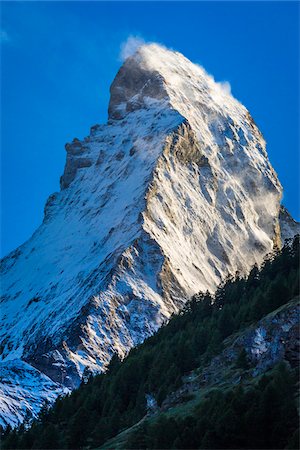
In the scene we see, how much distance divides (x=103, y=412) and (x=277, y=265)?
25978mm

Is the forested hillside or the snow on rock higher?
the snow on rock

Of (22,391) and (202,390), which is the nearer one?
(202,390)

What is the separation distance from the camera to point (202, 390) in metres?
84.8

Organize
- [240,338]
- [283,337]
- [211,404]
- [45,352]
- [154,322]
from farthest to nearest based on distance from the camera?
1. [154,322]
2. [45,352]
3. [240,338]
4. [283,337]
5. [211,404]

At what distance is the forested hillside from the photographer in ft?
227

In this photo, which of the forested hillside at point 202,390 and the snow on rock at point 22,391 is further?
the snow on rock at point 22,391

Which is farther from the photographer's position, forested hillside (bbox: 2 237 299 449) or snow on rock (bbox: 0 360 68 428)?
snow on rock (bbox: 0 360 68 428)

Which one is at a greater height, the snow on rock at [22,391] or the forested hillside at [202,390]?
the snow on rock at [22,391]

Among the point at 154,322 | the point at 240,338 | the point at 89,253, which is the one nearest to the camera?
the point at 240,338

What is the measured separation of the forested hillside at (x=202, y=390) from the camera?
227 ft

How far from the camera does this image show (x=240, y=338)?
89875 mm

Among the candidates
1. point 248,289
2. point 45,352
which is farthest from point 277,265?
point 45,352

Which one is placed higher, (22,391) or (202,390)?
(22,391)

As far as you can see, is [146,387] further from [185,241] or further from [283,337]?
[185,241]
